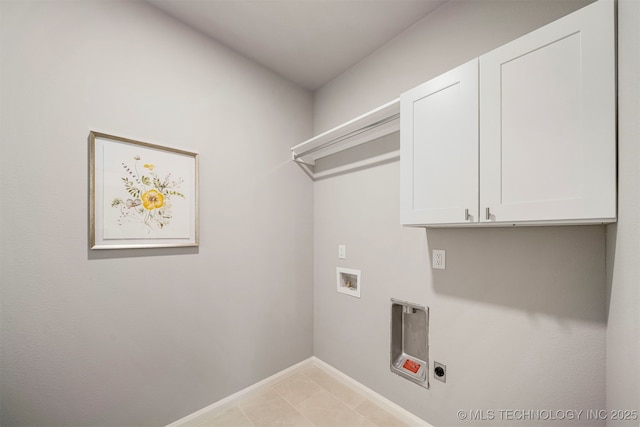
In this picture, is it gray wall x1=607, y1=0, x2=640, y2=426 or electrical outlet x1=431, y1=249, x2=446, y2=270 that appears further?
electrical outlet x1=431, y1=249, x2=446, y2=270

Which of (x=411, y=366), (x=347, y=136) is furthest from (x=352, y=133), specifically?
(x=411, y=366)

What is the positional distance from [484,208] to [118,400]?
225 cm

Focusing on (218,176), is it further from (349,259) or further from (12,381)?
(12,381)

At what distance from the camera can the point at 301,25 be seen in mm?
1750

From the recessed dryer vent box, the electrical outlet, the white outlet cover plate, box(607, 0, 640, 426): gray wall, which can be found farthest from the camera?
the white outlet cover plate

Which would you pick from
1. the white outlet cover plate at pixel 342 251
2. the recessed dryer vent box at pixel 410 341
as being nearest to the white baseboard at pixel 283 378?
the recessed dryer vent box at pixel 410 341

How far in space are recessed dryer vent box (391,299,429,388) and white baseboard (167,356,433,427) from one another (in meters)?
0.25

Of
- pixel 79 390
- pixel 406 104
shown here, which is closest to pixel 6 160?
pixel 79 390

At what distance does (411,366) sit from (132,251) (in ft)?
6.61

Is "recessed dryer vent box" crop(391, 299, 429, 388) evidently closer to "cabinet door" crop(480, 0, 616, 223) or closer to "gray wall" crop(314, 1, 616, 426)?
"gray wall" crop(314, 1, 616, 426)

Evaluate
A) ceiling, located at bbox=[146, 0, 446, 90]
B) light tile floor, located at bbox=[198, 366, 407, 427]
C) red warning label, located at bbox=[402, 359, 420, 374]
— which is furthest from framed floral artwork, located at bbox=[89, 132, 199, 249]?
red warning label, located at bbox=[402, 359, 420, 374]

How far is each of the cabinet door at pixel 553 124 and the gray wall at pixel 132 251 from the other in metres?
1.67

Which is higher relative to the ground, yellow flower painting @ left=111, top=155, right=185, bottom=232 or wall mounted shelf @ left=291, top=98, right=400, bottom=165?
wall mounted shelf @ left=291, top=98, right=400, bottom=165

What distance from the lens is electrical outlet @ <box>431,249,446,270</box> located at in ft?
5.11
